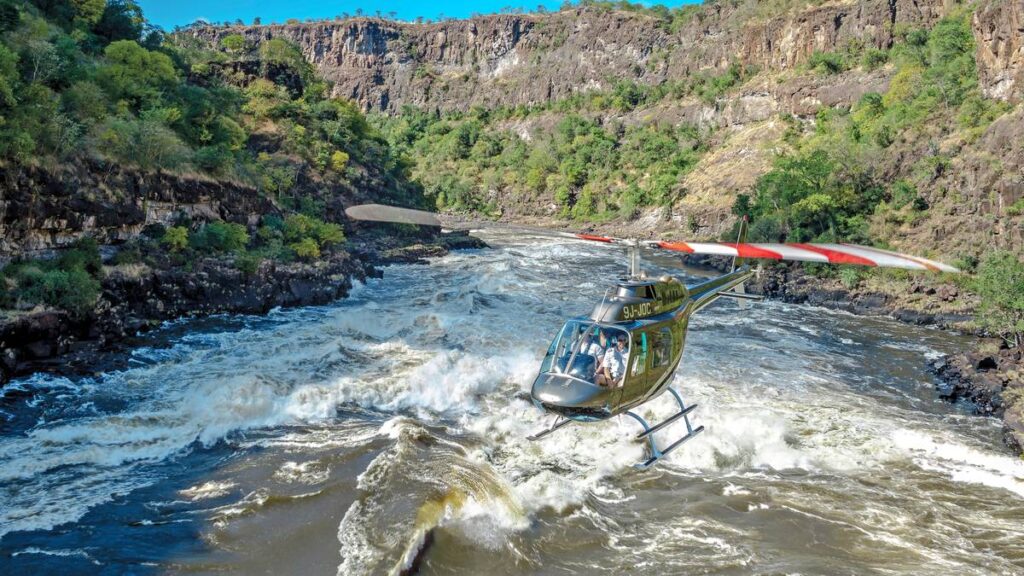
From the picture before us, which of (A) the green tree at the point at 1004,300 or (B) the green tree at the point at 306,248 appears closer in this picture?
(A) the green tree at the point at 1004,300

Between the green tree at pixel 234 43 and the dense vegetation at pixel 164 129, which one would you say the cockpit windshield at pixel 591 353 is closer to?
the dense vegetation at pixel 164 129

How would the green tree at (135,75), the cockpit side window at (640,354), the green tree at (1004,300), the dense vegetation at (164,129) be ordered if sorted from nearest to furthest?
the cockpit side window at (640,354) < the dense vegetation at (164,129) < the green tree at (1004,300) < the green tree at (135,75)

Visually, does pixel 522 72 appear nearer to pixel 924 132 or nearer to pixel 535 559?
pixel 924 132

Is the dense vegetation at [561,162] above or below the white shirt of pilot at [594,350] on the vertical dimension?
above

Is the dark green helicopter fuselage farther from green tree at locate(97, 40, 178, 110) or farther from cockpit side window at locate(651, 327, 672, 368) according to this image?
green tree at locate(97, 40, 178, 110)

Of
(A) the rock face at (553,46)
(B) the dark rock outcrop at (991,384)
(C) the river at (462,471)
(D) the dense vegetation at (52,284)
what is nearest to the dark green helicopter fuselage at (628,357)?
(C) the river at (462,471)

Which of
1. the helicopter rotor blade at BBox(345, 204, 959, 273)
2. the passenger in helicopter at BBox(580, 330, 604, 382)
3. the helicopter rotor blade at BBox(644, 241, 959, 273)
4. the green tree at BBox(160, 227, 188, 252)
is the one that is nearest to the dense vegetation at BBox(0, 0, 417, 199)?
the green tree at BBox(160, 227, 188, 252)

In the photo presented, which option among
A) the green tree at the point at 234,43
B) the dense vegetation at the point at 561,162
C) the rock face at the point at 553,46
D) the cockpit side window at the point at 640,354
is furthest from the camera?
the dense vegetation at the point at 561,162

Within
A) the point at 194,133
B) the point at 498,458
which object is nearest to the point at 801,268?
the point at 498,458
